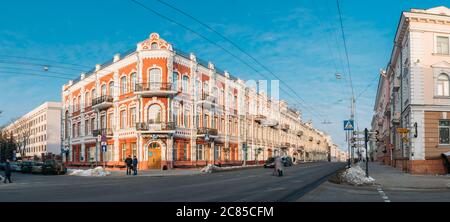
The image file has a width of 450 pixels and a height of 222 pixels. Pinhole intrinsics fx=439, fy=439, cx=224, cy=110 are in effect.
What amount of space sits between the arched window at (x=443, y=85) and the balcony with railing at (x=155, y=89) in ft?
82.4

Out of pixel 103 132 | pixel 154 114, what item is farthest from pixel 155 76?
pixel 103 132

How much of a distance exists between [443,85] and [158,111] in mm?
27543

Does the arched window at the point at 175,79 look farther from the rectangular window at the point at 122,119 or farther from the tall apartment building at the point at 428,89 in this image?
the tall apartment building at the point at 428,89

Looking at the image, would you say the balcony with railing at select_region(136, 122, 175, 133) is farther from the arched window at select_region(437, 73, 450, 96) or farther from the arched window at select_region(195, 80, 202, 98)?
the arched window at select_region(437, 73, 450, 96)

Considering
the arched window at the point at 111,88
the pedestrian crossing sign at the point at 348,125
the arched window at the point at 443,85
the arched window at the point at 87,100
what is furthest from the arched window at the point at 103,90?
the arched window at the point at 443,85

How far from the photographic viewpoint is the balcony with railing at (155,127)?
4575 cm

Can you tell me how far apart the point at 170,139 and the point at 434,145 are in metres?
25.6

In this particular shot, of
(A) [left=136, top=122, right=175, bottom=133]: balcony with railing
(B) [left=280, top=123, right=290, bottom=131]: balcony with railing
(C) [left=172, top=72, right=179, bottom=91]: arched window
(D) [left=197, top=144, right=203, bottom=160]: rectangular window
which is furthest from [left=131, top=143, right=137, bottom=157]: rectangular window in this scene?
(B) [left=280, top=123, right=290, bottom=131]: balcony with railing

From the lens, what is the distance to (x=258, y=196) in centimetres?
1647

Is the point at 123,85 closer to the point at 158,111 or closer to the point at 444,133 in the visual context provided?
the point at 158,111

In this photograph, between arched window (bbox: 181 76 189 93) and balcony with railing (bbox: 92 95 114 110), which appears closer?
arched window (bbox: 181 76 189 93)

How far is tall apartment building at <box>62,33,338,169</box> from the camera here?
4669 cm
